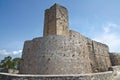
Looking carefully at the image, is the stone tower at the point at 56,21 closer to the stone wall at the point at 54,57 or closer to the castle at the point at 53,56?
the castle at the point at 53,56

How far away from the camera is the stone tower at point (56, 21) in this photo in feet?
50.5

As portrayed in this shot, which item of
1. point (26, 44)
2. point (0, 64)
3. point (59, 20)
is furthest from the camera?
point (0, 64)

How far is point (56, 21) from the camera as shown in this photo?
1538cm

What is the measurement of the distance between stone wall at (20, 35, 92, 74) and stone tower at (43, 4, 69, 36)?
381cm

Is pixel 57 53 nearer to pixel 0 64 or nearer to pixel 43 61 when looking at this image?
pixel 43 61

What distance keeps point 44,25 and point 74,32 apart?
13.8 feet

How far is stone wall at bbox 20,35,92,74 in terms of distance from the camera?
34.3ft

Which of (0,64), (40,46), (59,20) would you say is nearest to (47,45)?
(40,46)

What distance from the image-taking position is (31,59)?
11453 millimetres

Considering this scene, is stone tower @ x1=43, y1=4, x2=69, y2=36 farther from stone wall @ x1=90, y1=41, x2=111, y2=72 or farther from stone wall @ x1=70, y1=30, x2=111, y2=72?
stone wall @ x1=90, y1=41, x2=111, y2=72

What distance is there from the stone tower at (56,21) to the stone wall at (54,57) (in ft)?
12.5

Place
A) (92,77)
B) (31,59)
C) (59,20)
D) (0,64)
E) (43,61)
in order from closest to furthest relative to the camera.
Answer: (92,77) < (43,61) < (31,59) < (59,20) < (0,64)

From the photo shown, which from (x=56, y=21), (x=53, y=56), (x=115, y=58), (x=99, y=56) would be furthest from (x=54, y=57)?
(x=115, y=58)

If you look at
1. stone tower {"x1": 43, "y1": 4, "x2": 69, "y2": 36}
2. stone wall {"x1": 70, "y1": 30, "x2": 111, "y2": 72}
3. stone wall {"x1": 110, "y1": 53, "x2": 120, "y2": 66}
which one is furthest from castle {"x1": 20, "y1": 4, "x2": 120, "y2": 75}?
stone wall {"x1": 110, "y1": 53, "x2": 120, "y2": 66}
